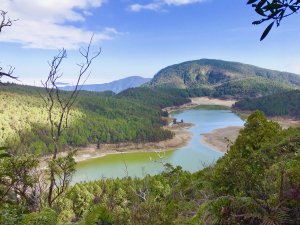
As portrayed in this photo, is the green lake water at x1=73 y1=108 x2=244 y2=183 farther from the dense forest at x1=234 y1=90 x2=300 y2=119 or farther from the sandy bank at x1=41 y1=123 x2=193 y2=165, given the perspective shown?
the dense forest at x1=234 y1=90 x2=300 y2=119

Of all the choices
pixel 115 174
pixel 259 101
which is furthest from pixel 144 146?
pixel 259 101

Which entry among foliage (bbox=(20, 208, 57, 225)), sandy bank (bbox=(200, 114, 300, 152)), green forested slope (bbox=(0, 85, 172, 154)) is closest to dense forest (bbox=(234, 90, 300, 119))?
sandy bank (bbox=(200, 114, 300, 152))

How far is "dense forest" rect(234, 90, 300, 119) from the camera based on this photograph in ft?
481

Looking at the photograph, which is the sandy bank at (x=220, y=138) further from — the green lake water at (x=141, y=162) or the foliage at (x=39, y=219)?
the foliage at (x=39, y=219)

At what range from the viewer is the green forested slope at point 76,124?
104262mm

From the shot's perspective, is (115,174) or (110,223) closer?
(110,223)

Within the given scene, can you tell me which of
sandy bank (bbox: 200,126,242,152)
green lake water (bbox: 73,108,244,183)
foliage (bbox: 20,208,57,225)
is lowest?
green lake water (bbox: 73,108,244,183)

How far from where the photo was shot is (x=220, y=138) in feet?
335

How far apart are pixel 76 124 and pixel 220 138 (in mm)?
48733

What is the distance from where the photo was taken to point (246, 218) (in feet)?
18.7

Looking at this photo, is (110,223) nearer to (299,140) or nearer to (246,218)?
(246,218)

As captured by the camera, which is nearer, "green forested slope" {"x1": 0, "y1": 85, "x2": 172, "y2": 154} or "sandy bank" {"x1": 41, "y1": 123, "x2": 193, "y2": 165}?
"sandy bank" {"x1": 41, "y1": 123, "x2": 193, "y2": 165}

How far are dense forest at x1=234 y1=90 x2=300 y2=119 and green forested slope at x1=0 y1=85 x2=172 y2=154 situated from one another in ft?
164

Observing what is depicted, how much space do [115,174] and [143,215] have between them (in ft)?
212
